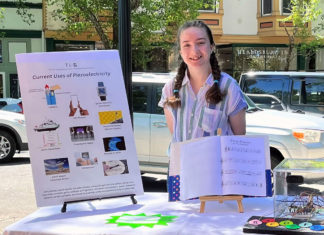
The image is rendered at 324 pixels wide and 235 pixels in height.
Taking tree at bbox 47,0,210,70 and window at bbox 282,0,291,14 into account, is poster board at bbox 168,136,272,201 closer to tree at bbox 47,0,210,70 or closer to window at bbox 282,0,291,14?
tree at bbox 47,0,210,70

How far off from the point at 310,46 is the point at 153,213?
22050 millimetres

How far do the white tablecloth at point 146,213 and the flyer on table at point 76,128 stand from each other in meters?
0.10

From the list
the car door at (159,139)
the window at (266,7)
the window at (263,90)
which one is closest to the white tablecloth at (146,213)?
the car door at (159,139)

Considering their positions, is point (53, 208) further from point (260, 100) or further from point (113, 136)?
point (260, 100)

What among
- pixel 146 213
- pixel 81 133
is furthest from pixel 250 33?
pixel 146 213

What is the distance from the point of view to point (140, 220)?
2.58 meters

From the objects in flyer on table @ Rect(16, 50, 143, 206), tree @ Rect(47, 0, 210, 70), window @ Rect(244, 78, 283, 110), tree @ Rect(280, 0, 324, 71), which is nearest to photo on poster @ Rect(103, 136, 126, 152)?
flyer on table @ Rect(16, 50, 143, 206)

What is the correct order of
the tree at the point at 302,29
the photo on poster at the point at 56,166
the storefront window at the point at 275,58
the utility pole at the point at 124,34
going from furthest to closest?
1. the storefront window at the point at 275,58
2. the tree at the point at 302,29
3. the utility pole at the point at 124,34
4. the photo on poster at the point at 56,166

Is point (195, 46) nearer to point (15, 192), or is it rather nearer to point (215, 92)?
point (215, 92)

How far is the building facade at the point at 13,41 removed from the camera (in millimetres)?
22288

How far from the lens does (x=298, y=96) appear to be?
10.8 meters

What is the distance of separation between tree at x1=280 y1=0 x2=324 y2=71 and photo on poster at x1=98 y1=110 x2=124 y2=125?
67.4ft

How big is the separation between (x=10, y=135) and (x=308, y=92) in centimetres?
647

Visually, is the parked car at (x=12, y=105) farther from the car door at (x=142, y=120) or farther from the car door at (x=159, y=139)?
the car door at (x=159, y=139)
